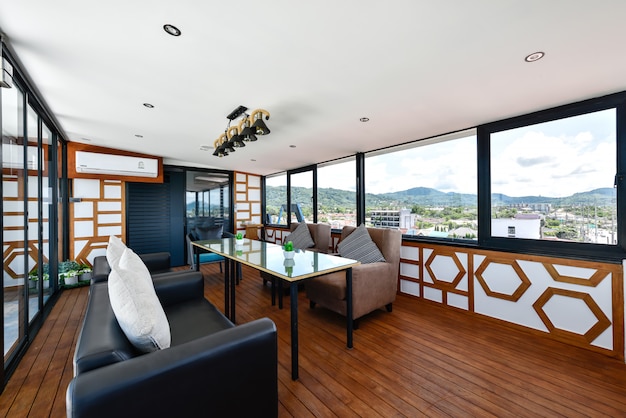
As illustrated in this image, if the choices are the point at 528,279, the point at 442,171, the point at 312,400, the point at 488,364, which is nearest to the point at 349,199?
the point at 442,171

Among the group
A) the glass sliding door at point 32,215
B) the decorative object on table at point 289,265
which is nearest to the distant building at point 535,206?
the decorative object on table at point 289,265

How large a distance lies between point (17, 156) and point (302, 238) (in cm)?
332

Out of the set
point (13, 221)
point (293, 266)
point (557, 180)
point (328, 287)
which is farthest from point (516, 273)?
point (13, 221)

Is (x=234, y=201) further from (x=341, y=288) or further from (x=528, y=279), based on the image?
(x=528, y=279)

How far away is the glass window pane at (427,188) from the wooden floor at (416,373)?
1.25m

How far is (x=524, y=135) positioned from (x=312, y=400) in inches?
128

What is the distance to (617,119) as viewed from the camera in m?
2.19

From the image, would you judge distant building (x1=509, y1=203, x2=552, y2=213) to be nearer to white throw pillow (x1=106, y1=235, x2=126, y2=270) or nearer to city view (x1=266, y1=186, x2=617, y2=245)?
city view (x1=266, y1=186, x2=617, y2=245)

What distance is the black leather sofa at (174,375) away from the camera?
0.84 metres

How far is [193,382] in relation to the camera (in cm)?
102

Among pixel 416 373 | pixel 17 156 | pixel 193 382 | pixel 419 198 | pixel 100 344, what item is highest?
pixel 17 156

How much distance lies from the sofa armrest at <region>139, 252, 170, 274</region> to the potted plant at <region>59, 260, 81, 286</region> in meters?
1.93

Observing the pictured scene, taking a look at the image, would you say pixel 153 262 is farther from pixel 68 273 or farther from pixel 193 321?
pixel 68 273

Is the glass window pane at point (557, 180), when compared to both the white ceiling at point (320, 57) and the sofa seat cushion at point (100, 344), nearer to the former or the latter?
the white ceiling at point (320, 57)
